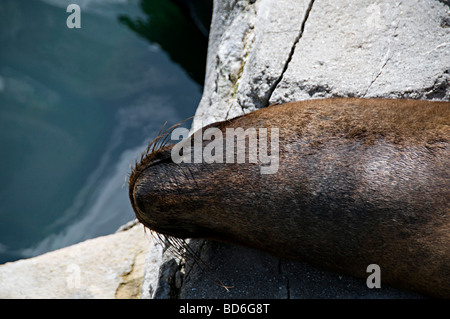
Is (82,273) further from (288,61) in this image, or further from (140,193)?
(288,61)

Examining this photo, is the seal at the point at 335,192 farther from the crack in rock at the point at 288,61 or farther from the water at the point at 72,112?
the water at the point at 72,112

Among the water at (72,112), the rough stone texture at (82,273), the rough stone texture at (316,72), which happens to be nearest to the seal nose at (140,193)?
the rough stone texture at (316,72)

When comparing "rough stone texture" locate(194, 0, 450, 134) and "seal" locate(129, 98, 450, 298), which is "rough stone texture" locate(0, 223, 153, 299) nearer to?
"seal" locate(129, 98, 450, 298)

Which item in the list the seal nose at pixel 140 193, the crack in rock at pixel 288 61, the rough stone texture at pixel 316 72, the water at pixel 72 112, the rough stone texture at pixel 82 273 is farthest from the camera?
the water at pixel 72 112

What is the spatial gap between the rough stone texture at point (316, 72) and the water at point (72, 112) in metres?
1.83

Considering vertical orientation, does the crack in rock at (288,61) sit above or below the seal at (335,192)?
above

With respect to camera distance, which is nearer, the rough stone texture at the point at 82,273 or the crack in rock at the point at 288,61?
the crack in rock at the point at 288,61

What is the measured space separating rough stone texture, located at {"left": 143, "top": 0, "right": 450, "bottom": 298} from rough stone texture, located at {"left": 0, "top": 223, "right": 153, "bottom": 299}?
63 centimetres

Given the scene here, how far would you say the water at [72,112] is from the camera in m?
4.97

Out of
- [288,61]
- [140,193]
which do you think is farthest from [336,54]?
[140,193]

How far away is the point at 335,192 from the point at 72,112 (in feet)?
13.0

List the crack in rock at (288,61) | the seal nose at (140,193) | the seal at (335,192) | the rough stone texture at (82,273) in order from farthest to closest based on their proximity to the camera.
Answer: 1. the rough stone texture at (82,273)
2. the crack in rock at (288,61)
3. the seal nose at (140,193)
4. the seal at (335,192)
